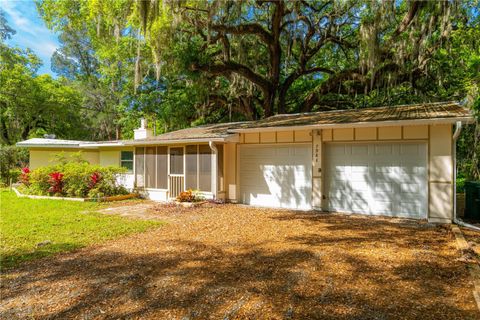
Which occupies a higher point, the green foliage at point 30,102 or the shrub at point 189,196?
the green foliage at point 30,102

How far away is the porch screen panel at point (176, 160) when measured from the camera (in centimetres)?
1146

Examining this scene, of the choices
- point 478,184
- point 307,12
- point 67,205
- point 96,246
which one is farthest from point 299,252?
point 307,12

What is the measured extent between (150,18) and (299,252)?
7113 mm

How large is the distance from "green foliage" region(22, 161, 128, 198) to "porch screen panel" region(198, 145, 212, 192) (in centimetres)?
386

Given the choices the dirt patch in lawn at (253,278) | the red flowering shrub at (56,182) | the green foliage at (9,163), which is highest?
the green foliage at (9,163)

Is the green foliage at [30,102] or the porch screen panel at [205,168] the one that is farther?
the green foliage at [30,102]

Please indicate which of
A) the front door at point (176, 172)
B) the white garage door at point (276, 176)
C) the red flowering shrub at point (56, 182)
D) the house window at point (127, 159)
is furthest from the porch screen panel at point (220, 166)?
the red flowering shrub at point (56, 182)

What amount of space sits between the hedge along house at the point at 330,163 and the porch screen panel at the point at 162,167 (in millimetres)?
40

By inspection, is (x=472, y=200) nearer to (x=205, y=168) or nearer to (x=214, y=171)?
(x=214, y=171)

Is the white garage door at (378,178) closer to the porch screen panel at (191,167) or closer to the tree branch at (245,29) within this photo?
the porch screen panel at (191,167)

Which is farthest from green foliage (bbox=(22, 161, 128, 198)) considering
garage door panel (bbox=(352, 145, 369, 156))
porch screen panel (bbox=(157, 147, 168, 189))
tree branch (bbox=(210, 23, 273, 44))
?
garage door panel (bbox=(352, 145, 369, 156))

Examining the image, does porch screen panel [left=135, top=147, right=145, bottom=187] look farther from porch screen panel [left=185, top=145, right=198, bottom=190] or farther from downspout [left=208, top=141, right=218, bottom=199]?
downspout [left=208, top=141, right=218, bottom=199]

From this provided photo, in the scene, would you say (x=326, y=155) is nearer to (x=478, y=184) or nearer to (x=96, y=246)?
(x=478, y=184)

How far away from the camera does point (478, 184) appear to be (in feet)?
26.1
